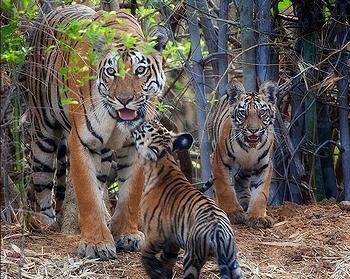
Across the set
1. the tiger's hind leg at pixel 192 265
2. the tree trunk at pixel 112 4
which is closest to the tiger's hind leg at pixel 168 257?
the tiger's hind leg at pixel 192 265

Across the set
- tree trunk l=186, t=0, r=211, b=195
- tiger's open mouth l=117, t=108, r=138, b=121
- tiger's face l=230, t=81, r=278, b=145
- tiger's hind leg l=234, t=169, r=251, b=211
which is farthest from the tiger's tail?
tiger's hind leg l=234, t=169, r=251, b=211

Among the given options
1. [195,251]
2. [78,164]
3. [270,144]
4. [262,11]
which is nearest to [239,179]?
[270,144]

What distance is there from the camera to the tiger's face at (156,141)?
6684mm

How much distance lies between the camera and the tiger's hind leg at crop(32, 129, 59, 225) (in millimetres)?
8430

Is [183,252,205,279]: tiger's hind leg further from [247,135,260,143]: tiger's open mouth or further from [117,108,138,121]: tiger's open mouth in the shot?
[247,135,260,143]: tiger's open mouth

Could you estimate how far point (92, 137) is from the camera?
7070 millimetres

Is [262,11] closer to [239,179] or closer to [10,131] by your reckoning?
[239,179]

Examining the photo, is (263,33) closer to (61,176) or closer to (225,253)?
(61,176)

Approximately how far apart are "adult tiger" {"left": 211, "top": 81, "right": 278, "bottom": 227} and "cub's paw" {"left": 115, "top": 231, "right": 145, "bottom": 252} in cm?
92

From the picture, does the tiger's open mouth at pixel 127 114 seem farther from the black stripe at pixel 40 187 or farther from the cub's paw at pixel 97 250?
the black stripe at pixel 40 187

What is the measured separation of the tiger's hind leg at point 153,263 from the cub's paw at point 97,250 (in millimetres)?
570

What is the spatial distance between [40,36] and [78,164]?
1500 millimetres

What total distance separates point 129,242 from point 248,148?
50.8 inches

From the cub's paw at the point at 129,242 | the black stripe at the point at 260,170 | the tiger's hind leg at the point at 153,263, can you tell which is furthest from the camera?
the black stripe at the point at 260,170
